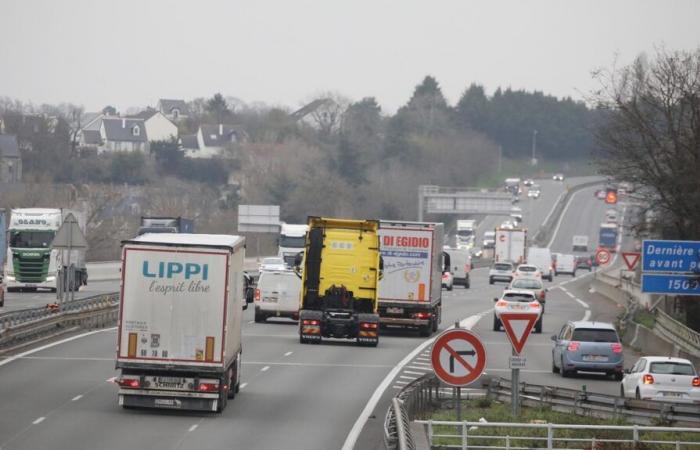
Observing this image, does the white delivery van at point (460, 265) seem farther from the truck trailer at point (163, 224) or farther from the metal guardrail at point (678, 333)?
the metal guardrail at point (678, 333)

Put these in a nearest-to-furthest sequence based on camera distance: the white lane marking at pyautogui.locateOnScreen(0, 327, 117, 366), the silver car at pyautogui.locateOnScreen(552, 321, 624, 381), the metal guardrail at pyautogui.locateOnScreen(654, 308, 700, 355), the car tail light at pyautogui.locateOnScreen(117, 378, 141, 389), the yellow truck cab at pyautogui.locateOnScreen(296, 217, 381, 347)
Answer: the car tail light at pyautogui.locateOnScreen(117, 378, 141, 389) → the white lane marking at pyautogui.locateOnScreen(0, 327, 117, 366) → the silver car at pyautogui.locateOnScreen(552, 321, 624, 381) → the metal guardrail at pyautogui.locateOnScreen(654, 308, 700, 355) → the yellow truck cab at pyautogui.locateOnScreen(296, 217, 381, 347)

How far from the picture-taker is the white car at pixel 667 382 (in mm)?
30750

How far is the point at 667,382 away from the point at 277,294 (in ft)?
78.4

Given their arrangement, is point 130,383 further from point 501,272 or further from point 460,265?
point 501,272

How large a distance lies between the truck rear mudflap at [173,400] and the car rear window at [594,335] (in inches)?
566

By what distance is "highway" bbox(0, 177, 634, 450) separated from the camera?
76.8 ft

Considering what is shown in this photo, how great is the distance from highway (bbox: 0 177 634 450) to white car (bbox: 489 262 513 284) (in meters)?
50.0

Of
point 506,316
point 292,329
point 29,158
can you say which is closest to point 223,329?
point 506,316

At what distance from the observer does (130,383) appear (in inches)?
1032

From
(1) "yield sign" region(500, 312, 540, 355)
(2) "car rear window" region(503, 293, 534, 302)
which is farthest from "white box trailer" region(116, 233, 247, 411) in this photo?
(2) "car rear window" region(503, 293, 534, 302)

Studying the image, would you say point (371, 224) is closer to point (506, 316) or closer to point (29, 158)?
point (506, 316)

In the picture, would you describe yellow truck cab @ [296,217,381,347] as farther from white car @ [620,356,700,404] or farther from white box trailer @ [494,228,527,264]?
white box trailer @ [494,228,527,264]

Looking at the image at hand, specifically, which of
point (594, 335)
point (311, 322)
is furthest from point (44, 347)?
point (594, 335)

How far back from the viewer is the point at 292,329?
51.1 meters
